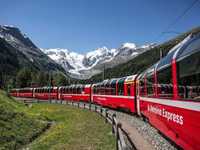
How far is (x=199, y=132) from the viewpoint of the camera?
863 centimetres

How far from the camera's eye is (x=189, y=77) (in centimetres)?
994

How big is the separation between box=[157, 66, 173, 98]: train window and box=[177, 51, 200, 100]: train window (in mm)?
Result: 1370

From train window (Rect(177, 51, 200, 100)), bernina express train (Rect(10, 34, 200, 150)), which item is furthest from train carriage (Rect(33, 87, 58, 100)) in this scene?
train window (Rect(177, 51, 200, 100))

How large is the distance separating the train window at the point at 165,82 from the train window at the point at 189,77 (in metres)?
1.37

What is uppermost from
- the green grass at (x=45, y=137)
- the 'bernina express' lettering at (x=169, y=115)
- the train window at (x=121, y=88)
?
the train window at (x=121, y=88)

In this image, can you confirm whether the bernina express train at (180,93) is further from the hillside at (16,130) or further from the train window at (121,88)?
the train window at (121,88)

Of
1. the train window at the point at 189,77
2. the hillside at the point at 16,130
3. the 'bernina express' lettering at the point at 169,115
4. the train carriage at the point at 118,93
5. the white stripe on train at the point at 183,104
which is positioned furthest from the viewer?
the train carriage at the point at 118,93

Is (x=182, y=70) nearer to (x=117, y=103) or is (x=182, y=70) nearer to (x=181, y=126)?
(x=181, y=126)

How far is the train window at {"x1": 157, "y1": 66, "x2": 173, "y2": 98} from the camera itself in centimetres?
1248

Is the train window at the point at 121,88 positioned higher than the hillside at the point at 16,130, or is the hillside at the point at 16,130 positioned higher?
the train window at the point at 121,88

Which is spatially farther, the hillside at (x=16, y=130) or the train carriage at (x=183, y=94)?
the hillside at (x=16, y=130)

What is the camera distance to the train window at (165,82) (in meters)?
12.5

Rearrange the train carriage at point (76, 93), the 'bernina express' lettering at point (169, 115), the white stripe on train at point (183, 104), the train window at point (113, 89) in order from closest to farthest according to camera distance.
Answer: the white stripe on train at point (183, 104)
the 'bernina express' lettering at point (169, 115)
the train window at point (113, 89)
the train carriage at point (76, 93)

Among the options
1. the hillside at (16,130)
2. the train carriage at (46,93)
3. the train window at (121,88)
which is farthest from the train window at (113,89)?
the train carriage at (46,93)
